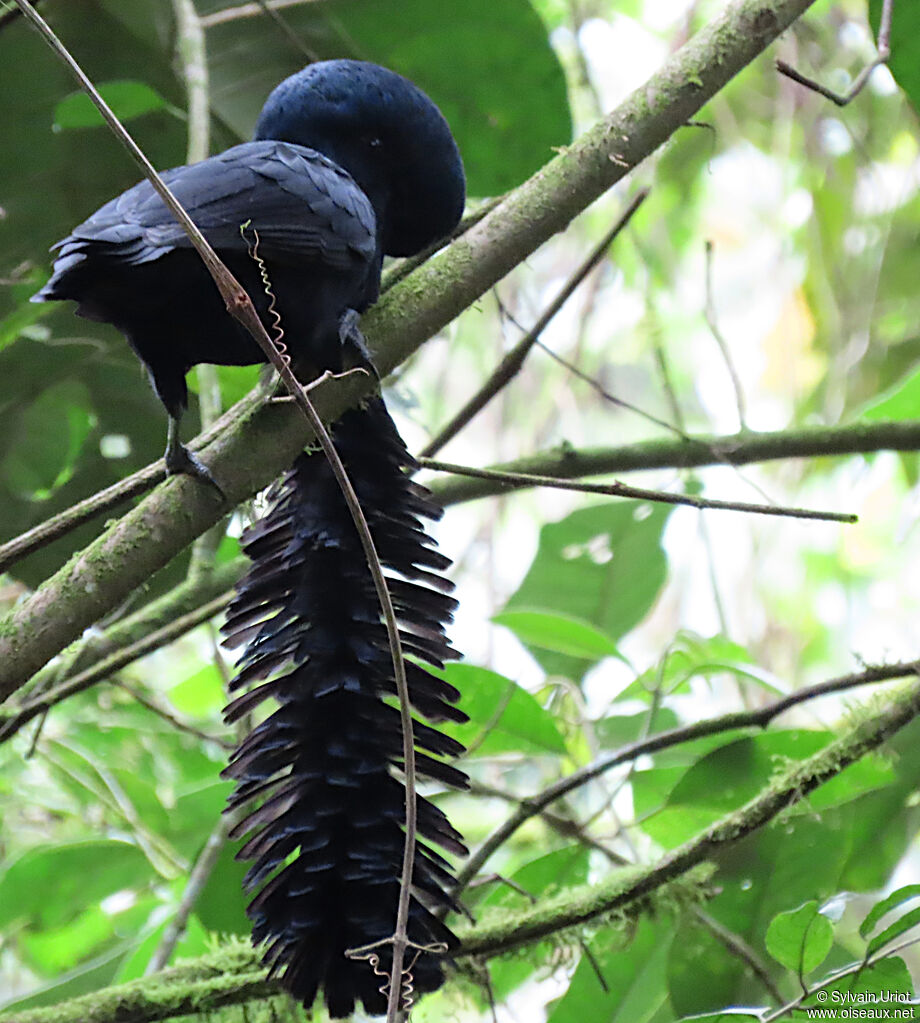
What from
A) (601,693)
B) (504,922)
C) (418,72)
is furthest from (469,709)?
(418,72)

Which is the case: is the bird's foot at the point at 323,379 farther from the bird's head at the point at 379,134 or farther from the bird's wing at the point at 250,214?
the bird's head at the point at 379,134

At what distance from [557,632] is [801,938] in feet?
2.16

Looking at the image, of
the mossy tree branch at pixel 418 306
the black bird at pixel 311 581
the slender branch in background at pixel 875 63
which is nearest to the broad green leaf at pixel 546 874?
the black bird at pixel 311 581

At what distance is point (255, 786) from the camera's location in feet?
3.83

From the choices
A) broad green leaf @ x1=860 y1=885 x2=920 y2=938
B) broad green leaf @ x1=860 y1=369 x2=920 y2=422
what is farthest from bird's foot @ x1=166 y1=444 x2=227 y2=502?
broad green leaf @ x1=860 y1=369 x2=920 y2=422

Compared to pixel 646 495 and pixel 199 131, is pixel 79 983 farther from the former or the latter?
pixel 199 131

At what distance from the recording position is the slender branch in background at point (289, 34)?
197 cm

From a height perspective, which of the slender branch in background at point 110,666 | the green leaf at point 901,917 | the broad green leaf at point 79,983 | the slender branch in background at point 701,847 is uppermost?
the slender branch in background at point 110,666

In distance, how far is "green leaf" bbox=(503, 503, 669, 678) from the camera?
80.0 inches

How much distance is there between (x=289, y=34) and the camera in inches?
78.0

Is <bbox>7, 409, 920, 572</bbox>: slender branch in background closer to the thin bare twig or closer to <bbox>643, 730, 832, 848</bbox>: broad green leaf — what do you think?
<bbox>643, 730, 832, 848</bbox>: broad green leaf

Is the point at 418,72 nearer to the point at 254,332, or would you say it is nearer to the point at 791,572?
the point at 254,332

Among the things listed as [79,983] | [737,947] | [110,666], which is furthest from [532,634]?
[79,983]

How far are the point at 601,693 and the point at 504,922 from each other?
992mm
